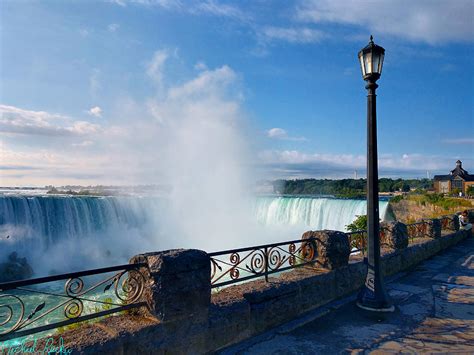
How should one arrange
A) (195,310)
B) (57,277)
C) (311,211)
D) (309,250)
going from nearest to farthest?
(57,277), (195,310), (309,250), (311,211)

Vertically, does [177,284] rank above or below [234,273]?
above

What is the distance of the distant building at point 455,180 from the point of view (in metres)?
59.7

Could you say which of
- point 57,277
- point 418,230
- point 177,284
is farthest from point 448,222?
point 57,277

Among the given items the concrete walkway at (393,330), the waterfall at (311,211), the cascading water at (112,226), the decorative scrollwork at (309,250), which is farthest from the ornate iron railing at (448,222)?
the cascading water at (112,226)

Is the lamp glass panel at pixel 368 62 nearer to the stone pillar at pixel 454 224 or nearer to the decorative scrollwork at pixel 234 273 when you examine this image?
the decorative scrollwork at pixel 234 273

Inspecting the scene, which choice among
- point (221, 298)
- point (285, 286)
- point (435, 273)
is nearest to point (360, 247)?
point (435, 273)

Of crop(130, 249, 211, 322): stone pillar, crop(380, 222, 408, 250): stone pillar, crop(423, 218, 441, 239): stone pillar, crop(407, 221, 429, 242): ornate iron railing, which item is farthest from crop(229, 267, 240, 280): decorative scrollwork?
crop(423, 218, 441, 239): stone pillar

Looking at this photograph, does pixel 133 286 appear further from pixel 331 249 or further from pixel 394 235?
pixel 394 235

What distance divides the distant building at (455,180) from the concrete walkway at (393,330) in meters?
65.0

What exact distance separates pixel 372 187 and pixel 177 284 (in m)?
3.32

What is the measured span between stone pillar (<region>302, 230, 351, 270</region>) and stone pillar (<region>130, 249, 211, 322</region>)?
2381 millimetres

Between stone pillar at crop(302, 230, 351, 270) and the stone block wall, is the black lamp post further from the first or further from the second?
the stone block wall

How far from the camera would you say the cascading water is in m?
20.6

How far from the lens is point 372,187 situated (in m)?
4.87
